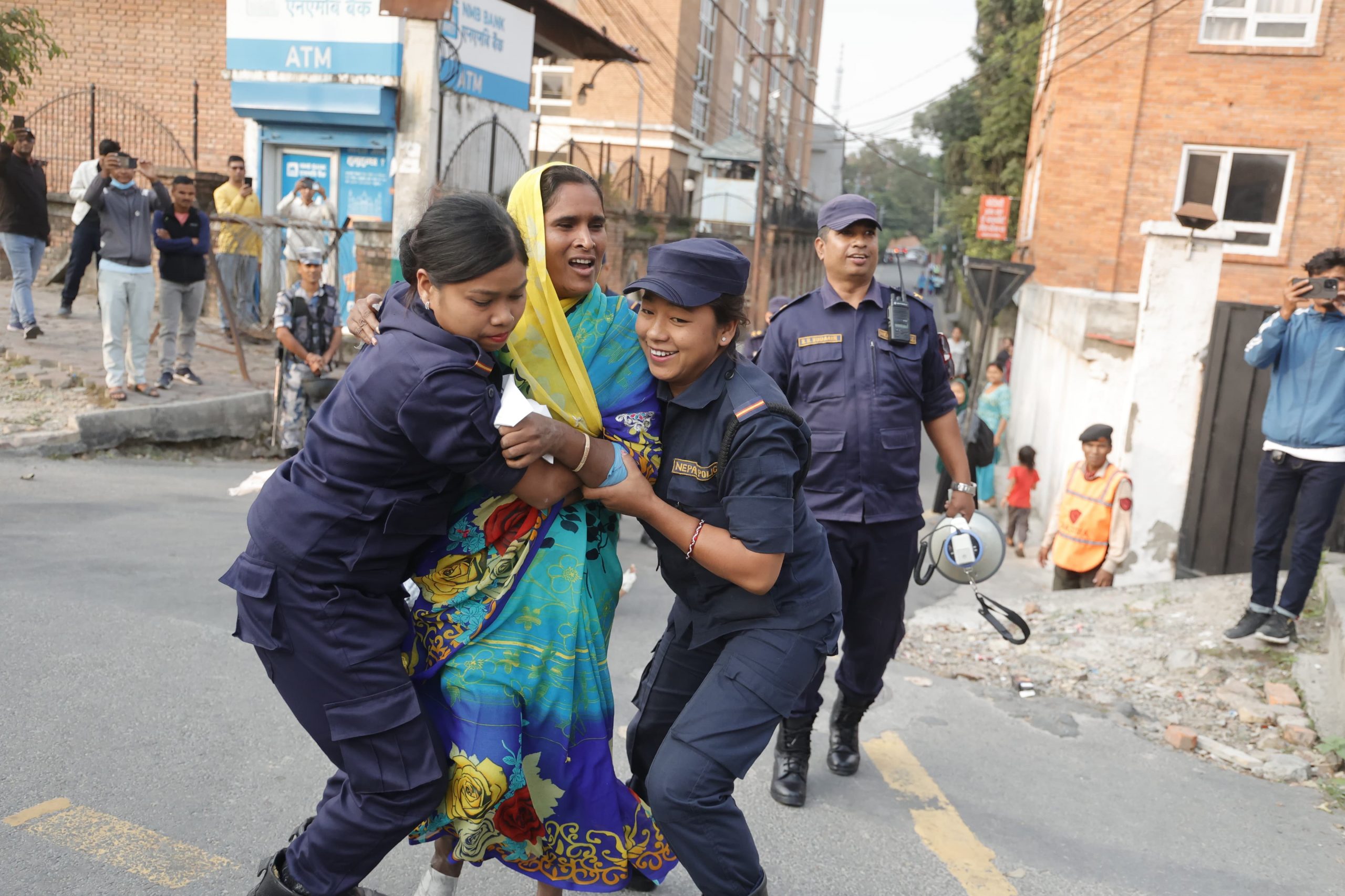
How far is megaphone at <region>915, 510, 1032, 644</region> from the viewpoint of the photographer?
14.2 ft

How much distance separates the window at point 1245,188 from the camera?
1888cm

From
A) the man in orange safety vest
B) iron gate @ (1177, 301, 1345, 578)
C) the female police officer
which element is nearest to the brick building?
iron gate @ (1177, 301, 1345, 578)

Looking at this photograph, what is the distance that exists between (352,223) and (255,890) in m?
12.7

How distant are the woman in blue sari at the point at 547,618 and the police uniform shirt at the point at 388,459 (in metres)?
0.17

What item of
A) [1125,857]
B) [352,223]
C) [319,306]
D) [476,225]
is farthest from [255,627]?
[352,223]

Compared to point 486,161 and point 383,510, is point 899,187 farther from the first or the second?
point 383,510

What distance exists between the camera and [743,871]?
8.75ft

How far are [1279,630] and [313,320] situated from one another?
732 cm

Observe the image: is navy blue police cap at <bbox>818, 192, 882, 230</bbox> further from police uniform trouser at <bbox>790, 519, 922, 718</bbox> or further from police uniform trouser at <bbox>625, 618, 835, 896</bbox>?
police uniform trouser at <bbox>625, 618, 835, 896</bbox>

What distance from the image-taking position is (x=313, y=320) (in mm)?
9070

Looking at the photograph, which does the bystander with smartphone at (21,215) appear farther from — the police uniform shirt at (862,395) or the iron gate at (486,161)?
the police uniform shirt at (862,395)

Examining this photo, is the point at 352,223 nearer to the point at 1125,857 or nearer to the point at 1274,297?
the point at 1125,857

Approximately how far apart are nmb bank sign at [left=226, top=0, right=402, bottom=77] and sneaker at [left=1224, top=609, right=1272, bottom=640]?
1235 cm

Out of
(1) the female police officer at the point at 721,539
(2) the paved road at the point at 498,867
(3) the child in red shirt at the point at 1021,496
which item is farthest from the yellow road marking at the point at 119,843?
(3) the child in red shirt at the point at 1021,496
